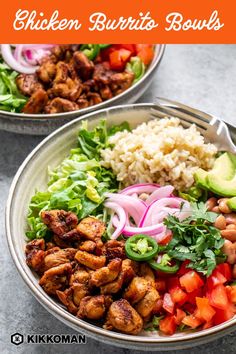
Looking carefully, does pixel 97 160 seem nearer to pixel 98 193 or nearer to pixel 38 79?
pixel 98 193

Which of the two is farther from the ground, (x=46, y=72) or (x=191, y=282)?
(x=46, y=72)

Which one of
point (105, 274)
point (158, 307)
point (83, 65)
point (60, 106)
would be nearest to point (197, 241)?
point (158, 307)

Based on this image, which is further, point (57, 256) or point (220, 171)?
point (220, 171)

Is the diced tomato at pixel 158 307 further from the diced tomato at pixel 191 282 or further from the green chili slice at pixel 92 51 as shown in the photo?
the green chili slice at pixel 92 51

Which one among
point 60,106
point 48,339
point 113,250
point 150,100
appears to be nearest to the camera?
point 113,250

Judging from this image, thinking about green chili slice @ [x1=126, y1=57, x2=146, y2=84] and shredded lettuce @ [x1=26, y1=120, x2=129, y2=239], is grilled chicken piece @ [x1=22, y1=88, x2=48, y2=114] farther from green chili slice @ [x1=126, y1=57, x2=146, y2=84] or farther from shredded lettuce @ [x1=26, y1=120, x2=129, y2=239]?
green chili slice @ [x1=126, y1=57, x2=146, y2=84]

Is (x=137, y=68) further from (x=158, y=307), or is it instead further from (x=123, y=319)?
(x=123, y=319)

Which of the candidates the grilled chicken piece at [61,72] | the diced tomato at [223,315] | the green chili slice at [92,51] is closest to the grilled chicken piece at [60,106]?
the grilled chicken piece at [61,72]
